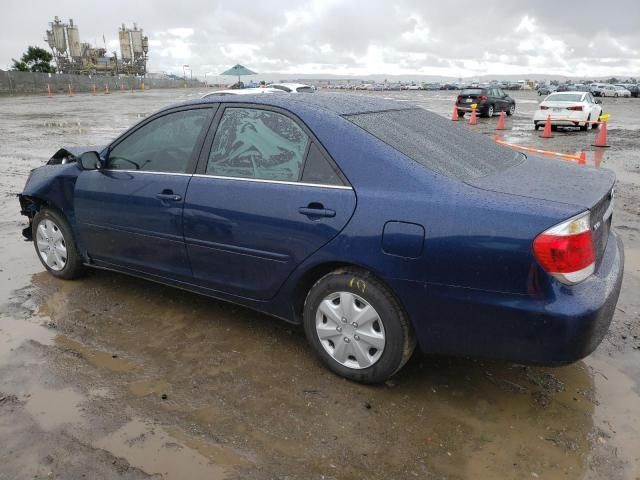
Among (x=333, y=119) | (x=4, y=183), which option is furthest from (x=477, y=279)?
(x=4, y=183)

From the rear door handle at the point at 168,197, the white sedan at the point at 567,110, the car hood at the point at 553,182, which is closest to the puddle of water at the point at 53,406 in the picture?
the rear door handle at the point at 168,197

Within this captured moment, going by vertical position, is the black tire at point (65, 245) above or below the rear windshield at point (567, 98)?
below

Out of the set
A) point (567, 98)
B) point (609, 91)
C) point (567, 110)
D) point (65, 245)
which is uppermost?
point (609, 91)

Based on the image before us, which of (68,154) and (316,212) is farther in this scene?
(68,154)

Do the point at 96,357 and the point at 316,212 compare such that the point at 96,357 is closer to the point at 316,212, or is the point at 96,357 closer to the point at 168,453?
the point at 168,453

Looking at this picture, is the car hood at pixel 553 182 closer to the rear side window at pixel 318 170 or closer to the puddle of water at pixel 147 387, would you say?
the rear side window at pixel 318 170

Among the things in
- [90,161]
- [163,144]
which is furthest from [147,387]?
[90,161]

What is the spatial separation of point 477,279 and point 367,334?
73 centimetres

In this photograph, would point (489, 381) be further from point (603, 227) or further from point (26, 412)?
point (26, 412)

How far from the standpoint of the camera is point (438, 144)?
323 centimetres

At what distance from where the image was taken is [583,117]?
17609 millimetres

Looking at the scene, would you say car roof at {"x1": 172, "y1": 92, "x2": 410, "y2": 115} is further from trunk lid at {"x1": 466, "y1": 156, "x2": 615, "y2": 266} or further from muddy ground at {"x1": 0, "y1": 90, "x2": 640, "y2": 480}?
muddy ground at {"x1": 0, "y1": 90, "x2": 640, "y2": 480}

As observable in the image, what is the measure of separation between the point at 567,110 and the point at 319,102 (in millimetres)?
16828

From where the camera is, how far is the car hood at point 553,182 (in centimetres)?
266
